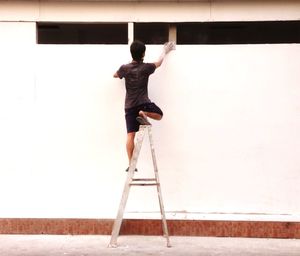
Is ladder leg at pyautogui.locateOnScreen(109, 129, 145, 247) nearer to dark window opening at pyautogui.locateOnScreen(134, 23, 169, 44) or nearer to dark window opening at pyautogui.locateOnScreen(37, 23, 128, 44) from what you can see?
dark window opening at pyautogui.locateOnScreen(134, 23, 169, 44)

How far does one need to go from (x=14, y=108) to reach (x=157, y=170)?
188 cm

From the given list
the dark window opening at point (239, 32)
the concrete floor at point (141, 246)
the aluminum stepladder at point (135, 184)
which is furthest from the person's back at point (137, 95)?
the concrete floor at point (141, 246)

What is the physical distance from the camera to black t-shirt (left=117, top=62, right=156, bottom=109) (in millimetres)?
7539

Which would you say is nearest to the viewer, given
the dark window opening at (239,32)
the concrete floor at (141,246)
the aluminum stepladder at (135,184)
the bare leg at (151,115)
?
the concrete floor at (141,246)

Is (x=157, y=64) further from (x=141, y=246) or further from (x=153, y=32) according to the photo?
(x=141, y=246)

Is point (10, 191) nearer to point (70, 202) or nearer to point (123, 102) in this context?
point (70, 202)

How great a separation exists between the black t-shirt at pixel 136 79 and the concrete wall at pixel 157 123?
34cm

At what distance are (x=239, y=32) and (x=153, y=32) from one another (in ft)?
3.37

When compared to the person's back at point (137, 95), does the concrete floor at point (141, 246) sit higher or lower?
lower

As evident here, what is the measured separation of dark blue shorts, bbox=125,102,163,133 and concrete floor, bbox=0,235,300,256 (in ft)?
4.24

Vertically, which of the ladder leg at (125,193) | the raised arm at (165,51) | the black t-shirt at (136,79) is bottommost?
the ladder leg at (125,193)

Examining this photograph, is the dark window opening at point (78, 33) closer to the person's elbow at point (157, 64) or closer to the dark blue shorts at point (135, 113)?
the person's elbow at point (157, 64)

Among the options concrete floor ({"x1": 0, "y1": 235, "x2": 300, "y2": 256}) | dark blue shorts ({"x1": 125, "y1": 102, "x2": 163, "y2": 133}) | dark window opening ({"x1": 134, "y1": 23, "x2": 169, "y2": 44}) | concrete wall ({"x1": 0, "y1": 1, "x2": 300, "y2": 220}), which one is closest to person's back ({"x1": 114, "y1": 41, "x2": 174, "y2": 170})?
dark blue shorts ({"x1": 125, "y1": 102, "x2": 163, "y2": 133})

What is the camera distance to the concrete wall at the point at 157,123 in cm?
783
